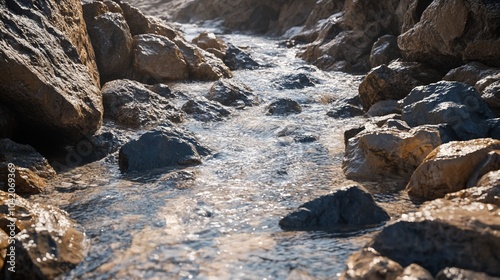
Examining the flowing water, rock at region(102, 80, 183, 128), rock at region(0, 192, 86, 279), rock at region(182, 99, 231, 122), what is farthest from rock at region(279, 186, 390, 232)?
rock at region(182, 99, 231, 122)

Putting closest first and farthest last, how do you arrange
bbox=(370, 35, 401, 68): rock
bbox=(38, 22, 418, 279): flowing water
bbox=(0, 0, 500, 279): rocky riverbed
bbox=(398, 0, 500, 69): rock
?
bbox=(0, 0, 500, 279): rocky riverbed < bbox=(38, 22, 418, 279): flowing water < bbox=(398, 0, 500, 69): rock < bbox=(370, 35, 401, 68): rock

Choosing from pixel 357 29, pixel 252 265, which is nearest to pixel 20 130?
pixel 252 265

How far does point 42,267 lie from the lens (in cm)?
366

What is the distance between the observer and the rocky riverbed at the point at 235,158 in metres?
3.75

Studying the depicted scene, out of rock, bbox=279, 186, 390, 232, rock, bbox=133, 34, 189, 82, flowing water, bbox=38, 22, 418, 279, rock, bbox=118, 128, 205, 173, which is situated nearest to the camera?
flowing water, bbox=38, 22, 418, 279

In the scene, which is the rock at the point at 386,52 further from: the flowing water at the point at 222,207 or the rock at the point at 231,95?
the flowing water at the point at 222,207

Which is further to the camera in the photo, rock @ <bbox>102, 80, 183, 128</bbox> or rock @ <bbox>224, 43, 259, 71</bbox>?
rock @ <bbox>224, 43, 259, 71</bbox>

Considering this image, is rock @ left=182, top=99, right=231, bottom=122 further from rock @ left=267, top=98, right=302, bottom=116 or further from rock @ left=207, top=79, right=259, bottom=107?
rock @ left=267, top=98, right=302, bottom=116

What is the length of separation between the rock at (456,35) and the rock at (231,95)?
151 inches

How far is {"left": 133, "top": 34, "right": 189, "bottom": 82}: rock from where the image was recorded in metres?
10.9

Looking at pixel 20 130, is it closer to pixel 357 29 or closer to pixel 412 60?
pixel 412 60

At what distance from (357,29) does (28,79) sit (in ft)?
38.9

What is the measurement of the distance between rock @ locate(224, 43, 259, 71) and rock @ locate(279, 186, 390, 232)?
10372mm

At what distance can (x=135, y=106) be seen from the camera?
8578 millimetres
